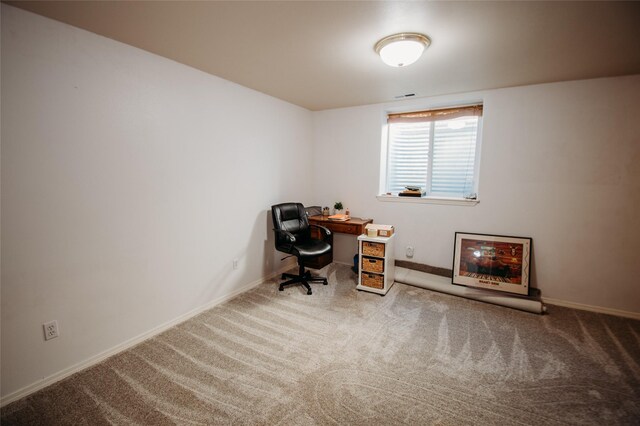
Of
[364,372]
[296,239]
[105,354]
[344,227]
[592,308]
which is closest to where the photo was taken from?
[364,372]

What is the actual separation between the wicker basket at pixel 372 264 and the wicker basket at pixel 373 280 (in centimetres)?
7

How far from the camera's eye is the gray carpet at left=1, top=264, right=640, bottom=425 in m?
1.64

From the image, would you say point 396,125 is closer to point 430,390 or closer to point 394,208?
point 394,208

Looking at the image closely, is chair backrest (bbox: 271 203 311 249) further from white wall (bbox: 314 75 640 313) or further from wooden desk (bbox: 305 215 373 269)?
white wall (bbox: 314 75 640 313)

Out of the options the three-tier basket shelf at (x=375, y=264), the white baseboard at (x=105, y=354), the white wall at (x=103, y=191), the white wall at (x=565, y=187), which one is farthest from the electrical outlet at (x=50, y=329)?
the white wall at (x=565, y=187)

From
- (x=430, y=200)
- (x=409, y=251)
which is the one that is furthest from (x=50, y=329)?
(x=430, y=200)

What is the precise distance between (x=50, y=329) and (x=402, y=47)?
3155 millimetres

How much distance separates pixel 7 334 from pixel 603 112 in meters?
5.16

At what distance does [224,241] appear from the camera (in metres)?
3.09

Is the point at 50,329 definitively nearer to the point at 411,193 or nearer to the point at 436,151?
the point at 411,193

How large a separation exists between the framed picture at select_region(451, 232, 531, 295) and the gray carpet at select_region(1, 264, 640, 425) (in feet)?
1.25

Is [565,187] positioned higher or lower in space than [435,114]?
lower

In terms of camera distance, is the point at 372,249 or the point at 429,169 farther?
the point at 429,169

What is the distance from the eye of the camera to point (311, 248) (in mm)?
3309
